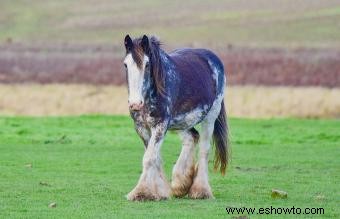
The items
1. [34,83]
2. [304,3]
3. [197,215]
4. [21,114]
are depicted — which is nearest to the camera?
[197,215]

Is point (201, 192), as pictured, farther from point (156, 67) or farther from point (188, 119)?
point (156, 67)

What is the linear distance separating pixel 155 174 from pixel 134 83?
4.49 feet

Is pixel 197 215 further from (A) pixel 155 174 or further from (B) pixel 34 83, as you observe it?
(B) pixel 34 83

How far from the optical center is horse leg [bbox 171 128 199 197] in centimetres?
1584

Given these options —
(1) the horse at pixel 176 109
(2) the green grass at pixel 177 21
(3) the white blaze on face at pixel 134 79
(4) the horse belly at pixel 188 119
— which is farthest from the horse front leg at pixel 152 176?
(2) the green grass at pixel 177 21

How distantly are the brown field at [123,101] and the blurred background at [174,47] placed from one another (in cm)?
4

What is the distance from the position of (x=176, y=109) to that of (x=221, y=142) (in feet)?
5.29

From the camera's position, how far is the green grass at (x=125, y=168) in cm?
1412

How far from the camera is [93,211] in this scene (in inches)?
531

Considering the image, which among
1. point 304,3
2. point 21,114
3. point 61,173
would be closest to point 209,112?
point 61,173

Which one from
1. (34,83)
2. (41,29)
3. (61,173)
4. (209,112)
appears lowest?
(41,29)

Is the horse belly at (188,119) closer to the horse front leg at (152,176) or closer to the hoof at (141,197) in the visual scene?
the horse front leg at (152,176)

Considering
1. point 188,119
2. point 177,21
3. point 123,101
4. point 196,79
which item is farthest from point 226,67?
point 177,21

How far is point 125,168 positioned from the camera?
64.4 feet
